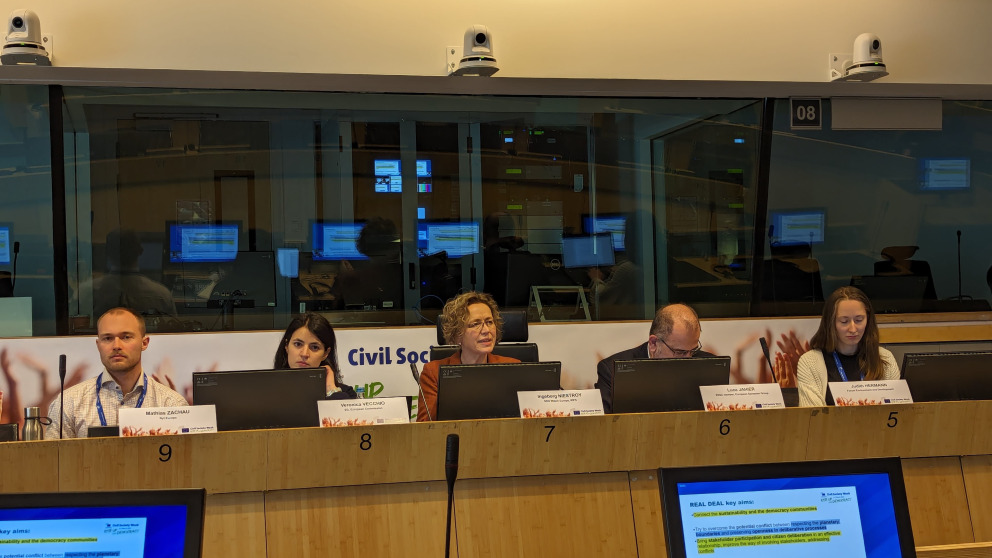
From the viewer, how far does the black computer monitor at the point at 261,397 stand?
2850mm

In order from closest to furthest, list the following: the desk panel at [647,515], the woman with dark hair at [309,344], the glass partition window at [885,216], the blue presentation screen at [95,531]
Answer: the blue presentation screen at [95,531] < the desk panel at [647,515] < the woman with dark hair at [309,344] < the glass partition window at [885,216]

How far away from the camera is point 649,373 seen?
10.0ft

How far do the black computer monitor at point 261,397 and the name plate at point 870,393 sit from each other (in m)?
1.72

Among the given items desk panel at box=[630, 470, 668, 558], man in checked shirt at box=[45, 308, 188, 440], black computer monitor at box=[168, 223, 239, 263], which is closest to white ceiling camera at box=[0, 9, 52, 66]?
black computer monitor at box=[168, 223, 239, 263]

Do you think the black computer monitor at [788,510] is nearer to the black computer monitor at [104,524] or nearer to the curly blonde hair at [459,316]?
the black computer monitor at [104,524]

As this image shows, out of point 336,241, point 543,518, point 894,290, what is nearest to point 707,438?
point 543,518

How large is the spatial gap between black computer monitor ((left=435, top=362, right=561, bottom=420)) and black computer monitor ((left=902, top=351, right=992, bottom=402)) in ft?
4.37

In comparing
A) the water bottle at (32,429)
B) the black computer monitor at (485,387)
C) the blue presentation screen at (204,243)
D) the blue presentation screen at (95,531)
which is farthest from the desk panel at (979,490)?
the blue presentation screen at (204,243)

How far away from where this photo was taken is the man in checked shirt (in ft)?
12.1

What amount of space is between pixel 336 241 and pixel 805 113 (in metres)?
3.34

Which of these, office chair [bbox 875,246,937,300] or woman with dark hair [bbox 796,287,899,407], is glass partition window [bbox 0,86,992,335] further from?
woman with dark hair [bbox 796,287,899,407]

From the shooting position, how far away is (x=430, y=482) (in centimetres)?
260

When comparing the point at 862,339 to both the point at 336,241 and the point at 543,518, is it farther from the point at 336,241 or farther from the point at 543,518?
the point at 336,241

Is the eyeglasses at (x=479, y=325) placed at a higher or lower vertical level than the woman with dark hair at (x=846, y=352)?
higher
